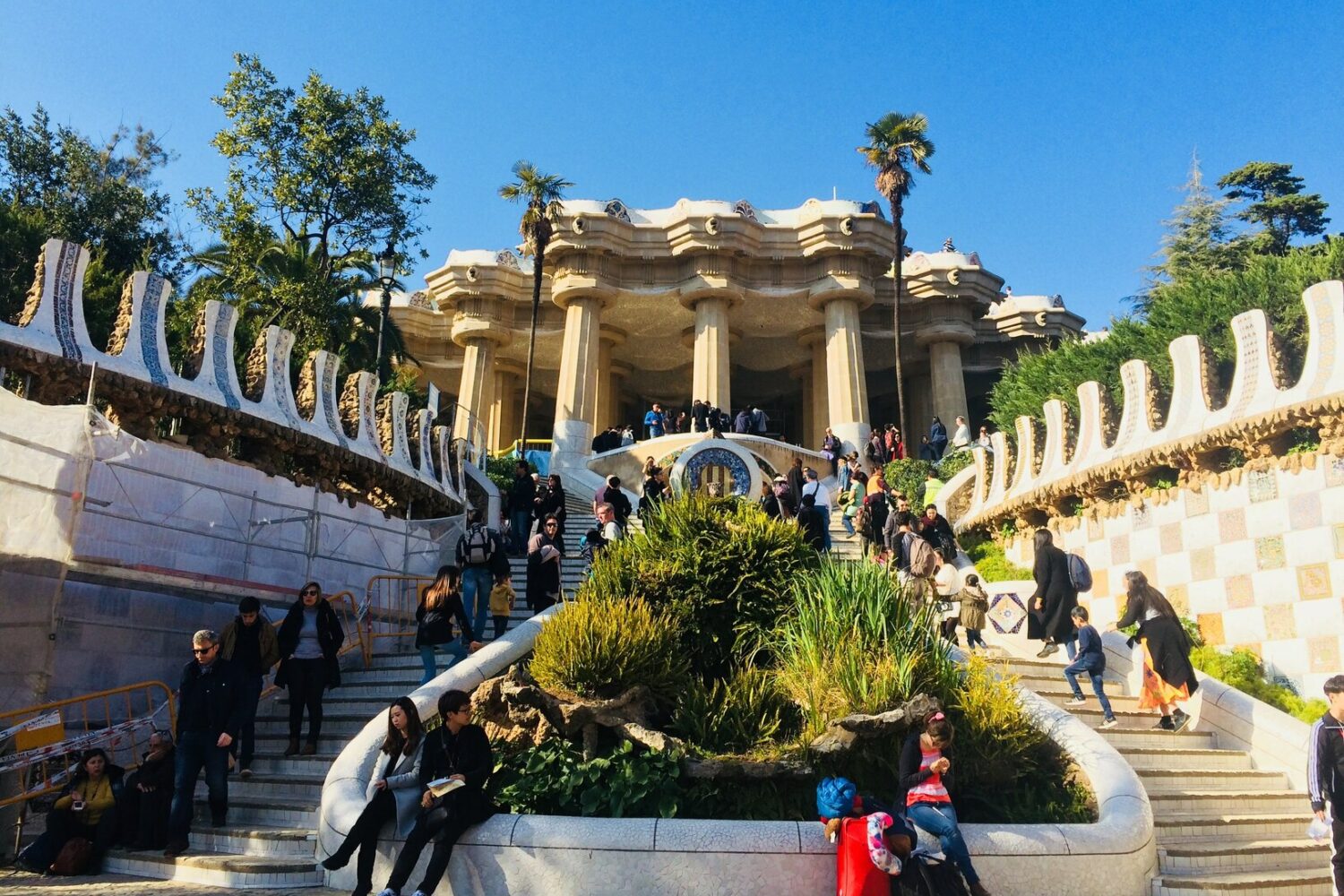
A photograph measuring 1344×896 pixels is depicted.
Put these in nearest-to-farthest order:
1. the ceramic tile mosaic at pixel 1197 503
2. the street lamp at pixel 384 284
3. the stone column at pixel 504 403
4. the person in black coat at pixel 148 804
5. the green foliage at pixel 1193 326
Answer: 1. the person in black coat at pixel 148 804
2. the ceramic tile mosaic at pixel 1197 503
3. the green foliage at pixel 1193 326
4. the street lamp at pixel 384 284
5. the stone column at pixel 504 403

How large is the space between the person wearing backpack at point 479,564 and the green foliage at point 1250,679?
7447mm

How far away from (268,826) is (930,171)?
26.8m

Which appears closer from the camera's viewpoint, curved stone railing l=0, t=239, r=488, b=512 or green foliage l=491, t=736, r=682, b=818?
green foliage l=491, t=736, r=682, b=818

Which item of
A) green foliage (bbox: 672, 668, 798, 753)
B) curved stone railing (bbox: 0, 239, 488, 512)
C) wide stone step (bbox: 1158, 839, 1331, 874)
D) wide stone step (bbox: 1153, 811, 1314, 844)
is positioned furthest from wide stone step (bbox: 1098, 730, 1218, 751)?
curved stone railing (bbox: 0, 239, 488, 512)

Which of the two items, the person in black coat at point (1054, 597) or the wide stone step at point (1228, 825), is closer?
the wide stone step at point (1228, 825)

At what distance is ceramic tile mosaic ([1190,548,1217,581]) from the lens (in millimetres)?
11047

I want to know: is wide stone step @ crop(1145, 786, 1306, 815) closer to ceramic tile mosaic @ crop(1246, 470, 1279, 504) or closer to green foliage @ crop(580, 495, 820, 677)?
green foliage @ crop(580, 495, 820, 677)

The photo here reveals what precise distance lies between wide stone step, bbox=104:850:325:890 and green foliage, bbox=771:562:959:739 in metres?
3.38

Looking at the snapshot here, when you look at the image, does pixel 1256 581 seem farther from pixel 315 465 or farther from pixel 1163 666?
pixel 315 465

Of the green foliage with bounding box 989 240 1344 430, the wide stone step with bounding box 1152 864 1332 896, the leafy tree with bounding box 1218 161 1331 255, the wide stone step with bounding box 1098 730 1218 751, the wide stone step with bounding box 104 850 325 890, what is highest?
the leafy tree with bounding box 1218 161 1331 255

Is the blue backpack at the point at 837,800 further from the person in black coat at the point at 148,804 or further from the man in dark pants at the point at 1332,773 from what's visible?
the person in black coat at the point at 148,804

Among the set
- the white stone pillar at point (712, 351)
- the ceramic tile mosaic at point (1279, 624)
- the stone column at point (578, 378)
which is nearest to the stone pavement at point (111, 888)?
the ceramic tile mosaic at point (1279, 624)

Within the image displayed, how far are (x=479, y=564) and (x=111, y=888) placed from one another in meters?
4.50

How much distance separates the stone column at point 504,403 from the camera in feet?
117
